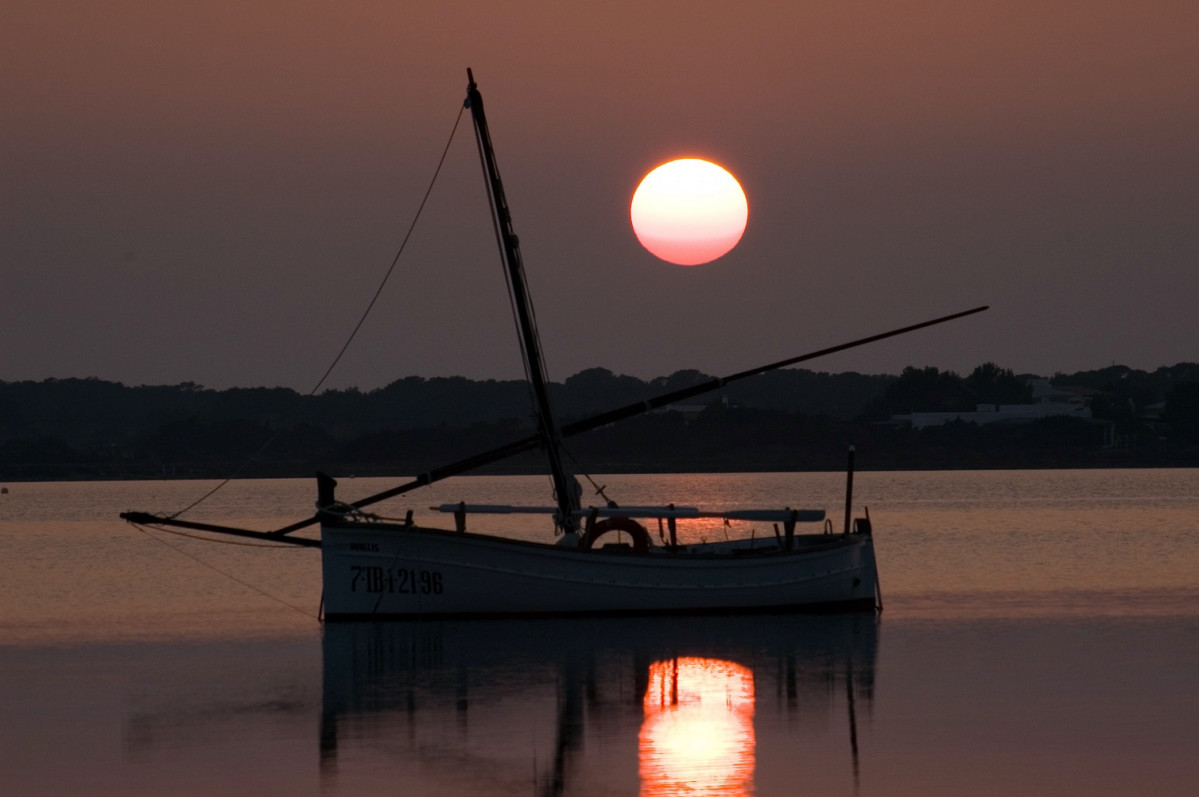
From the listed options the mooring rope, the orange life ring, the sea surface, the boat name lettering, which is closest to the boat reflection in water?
the sea surface

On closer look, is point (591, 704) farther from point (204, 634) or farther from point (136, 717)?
point (204, 634)

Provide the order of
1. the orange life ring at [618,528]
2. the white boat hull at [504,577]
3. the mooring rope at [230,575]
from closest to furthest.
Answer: the white boat hull at [504,577] < the orange life ring at [618,528] < the mooring rope at [230,575]

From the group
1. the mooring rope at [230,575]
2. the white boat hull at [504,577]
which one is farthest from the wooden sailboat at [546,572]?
the mooring rope at [230,575]

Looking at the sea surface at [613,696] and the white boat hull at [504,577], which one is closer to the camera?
the sea surface at [613,696]

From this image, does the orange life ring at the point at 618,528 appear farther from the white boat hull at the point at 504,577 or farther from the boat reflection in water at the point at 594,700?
the boat reflection in water at the point at 594,700

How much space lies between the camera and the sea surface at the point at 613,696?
1858 cm

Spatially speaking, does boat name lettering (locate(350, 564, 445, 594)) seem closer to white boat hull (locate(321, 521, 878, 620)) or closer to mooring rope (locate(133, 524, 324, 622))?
white boat hull (locate(321, 521, 878, 620))

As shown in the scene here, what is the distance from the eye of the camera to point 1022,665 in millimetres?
27953

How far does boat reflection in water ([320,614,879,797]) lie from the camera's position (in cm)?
1875

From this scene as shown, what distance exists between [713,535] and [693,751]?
62.8 m

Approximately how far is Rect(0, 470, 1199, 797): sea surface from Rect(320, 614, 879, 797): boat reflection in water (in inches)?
2.7

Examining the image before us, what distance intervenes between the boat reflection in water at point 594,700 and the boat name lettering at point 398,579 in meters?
0.71

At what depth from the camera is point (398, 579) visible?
A: 35500 millimetres

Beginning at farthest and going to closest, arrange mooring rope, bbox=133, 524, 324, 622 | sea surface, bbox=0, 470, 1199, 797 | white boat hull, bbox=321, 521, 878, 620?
mooring rope, bbox=133, 524, 324, 622, white boat hull, bbox=321, 521, 878, 620, sea surface, bbox=0, 470, 1199, 797
